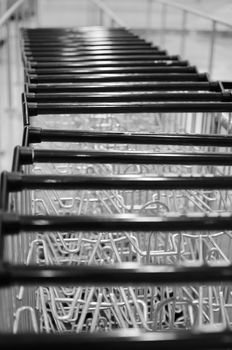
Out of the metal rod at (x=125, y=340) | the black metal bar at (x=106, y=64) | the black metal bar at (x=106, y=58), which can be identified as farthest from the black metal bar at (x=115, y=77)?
the metal rod at (x=125, y=340)

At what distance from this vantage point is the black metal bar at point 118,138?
99 cm

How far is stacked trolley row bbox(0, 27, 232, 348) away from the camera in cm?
59

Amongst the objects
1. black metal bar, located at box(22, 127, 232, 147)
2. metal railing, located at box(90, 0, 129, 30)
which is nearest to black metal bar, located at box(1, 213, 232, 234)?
black metal bar, located at box(22, 127, 232, 147)

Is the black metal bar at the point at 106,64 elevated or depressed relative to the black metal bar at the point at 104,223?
elevated

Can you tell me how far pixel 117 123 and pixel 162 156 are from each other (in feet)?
3.47

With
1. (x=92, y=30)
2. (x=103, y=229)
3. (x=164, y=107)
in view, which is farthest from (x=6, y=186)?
(x=92, y=30)

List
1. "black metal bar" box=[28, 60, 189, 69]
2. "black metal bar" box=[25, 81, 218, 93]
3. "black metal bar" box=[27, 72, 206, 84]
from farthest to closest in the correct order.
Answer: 1. "black metal bar" box=[28, 60, 189, 69]
2. "black metal bar" box=[27, 72, 206, 84]
3. "black metal bar" box=[25, 81, 218, 93]

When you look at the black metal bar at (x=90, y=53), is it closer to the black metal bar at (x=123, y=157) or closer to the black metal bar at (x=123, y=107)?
the black metal bar at (x=123, y=107)

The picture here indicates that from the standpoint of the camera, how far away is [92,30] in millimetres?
2971

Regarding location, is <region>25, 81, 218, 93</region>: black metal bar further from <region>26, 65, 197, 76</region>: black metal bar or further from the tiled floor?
the tiled floor

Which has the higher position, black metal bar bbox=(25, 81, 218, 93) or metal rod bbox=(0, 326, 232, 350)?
black metal bar bbox=(25, 81, 218, 93)

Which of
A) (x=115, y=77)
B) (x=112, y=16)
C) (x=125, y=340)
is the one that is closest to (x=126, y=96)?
(x=115, y=77)

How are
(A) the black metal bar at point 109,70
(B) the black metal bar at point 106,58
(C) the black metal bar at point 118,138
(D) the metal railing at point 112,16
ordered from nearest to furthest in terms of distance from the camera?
(C) the black metal bar at point 118,138, (A) the black metal bar at point 109,70, (B) the black metal bar at point 106,58, (D) the metal railing at point 112,16

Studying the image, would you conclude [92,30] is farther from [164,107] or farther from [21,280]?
[21,280]
